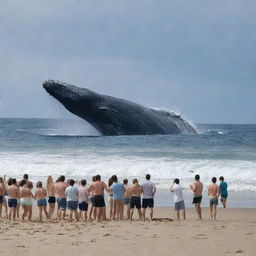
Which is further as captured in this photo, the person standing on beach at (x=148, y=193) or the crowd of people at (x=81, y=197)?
the person standing on beach at (x=148, y=193)

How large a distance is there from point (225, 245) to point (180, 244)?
38.3 inches

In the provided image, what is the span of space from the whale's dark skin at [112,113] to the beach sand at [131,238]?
29822mm

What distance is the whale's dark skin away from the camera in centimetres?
4641

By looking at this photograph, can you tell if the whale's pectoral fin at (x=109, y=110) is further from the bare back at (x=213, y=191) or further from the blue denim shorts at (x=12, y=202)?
the blue denim shorts at (x=12, y=202)

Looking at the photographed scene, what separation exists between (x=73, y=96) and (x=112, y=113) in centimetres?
431

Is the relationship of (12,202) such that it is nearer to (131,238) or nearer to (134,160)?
(131,238)

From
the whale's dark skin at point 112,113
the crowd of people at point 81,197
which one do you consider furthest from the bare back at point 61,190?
the whale's dark skin at point 112,113

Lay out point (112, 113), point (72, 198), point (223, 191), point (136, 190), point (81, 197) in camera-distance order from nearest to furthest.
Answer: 1. point (72, 198)
2. point (81, 197)
3. point (136, 190)
4. point (223, 191)
5. point (112, 113)

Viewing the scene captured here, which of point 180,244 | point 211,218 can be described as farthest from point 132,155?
point 180,244

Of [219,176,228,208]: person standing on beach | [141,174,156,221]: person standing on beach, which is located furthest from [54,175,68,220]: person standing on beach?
[219,176,228,208]: person standing on beach

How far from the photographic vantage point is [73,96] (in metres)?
46.6

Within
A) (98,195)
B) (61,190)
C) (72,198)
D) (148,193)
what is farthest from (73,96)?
(72,198)

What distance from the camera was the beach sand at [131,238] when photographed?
12423 millimetres

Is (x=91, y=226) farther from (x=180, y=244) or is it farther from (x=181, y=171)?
(x=181, y=171)
